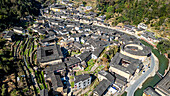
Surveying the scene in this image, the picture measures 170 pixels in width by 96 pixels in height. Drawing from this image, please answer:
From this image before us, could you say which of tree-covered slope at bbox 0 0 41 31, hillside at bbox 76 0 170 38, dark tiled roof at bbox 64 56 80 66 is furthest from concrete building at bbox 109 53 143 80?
tree-covered slope at bbox 0 0 41 31

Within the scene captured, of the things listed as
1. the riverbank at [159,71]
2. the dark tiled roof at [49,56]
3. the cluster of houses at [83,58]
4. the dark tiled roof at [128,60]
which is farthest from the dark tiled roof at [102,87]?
the dark tiled roof at [49,56]

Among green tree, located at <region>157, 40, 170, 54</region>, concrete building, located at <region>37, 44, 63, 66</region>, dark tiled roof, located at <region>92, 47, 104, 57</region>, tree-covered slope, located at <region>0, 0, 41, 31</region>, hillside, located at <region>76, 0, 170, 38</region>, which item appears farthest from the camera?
hillside, located at <region>76, 0, 170, 38</region>

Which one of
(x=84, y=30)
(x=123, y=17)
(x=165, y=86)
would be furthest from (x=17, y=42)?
(x=123, y=17)

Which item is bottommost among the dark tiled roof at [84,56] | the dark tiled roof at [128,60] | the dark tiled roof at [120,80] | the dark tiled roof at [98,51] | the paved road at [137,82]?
the paved road at [137,82]

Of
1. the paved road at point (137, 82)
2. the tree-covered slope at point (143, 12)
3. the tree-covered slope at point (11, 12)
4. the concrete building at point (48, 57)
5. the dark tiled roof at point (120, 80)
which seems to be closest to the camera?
the paved road at point (137, 82)

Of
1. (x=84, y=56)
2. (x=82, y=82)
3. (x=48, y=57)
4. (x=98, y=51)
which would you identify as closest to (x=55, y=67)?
(x=48, y=57)

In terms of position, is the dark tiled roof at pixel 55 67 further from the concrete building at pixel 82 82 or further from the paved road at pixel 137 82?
the paved road at pixel 137 82

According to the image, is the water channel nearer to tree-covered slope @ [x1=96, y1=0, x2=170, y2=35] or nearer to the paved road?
the paved road

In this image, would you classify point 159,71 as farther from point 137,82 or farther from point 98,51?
point 98,51

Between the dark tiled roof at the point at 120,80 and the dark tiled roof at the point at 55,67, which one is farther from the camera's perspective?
the dark tiled roof at the point at 55,67
